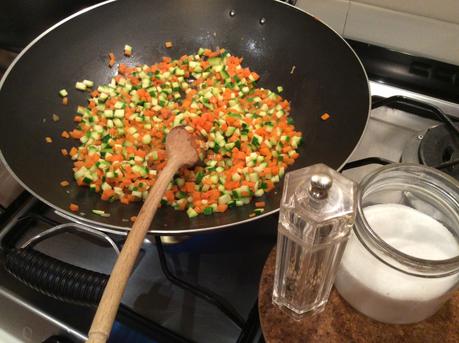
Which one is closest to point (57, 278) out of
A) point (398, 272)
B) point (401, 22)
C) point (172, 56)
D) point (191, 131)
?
point (191, 131)

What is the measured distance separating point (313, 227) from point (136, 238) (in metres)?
0.29

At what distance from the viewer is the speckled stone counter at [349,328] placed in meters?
0.59

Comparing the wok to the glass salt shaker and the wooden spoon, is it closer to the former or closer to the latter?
the wooden spoon

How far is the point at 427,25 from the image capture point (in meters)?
1.08

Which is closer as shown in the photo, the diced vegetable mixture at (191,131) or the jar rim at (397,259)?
the jar rim at (397,259)

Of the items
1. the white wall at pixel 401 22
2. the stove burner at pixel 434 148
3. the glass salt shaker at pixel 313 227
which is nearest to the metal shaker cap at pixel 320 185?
the glass salt shaker at pixel 313 227

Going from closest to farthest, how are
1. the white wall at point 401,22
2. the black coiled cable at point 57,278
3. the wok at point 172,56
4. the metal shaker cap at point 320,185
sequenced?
the metal shaker cap at point 320,185 → the black coiled cable at point 57,278 → the wok at point 172,56 → the white wall at point 401,22

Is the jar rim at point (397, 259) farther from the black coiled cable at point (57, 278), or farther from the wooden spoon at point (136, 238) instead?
the black coiled cable at point (57, 278)

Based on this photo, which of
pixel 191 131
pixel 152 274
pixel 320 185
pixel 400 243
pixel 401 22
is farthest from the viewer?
pixel 401 22

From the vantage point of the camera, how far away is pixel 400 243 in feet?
1.83

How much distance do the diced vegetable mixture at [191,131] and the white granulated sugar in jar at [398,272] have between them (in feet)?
1.15

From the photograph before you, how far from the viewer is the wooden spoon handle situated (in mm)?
522

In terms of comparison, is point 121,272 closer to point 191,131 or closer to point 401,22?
point 191,131

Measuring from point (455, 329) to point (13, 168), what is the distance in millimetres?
818
